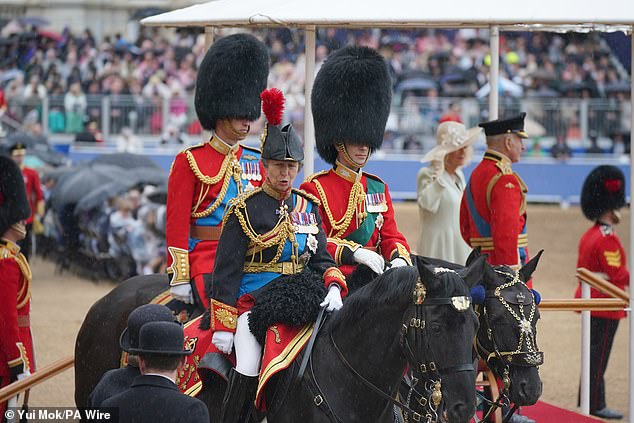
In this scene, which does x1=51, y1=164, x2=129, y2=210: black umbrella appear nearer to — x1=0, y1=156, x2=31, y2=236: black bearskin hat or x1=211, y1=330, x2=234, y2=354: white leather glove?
x1=0, y1=156, x2=31, y2=236: black bearskin hat

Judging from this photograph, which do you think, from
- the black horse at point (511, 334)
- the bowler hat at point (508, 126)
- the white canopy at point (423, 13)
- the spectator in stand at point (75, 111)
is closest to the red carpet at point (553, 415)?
the black horse at point (511, 334)

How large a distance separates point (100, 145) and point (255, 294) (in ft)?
46.7

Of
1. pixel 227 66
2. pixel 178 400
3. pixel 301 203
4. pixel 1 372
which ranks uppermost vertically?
pixel 227 66

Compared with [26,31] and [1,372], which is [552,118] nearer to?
[26,31]

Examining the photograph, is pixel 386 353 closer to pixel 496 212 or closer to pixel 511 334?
pixel 511 334

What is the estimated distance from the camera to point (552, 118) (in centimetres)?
1922

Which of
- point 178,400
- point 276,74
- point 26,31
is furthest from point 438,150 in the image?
point 26,31

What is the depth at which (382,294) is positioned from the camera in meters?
4.81

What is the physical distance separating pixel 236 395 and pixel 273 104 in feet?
3.99

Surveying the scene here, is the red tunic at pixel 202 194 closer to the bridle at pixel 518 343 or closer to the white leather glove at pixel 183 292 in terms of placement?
the white leather glove at pixel 183 292

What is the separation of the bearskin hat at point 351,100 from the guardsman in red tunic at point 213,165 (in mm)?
334

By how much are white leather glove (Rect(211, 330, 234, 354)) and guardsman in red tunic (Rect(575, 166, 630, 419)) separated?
14.0 feet

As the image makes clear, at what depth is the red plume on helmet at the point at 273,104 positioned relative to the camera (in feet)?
16.9

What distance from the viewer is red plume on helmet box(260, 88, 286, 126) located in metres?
5.14
